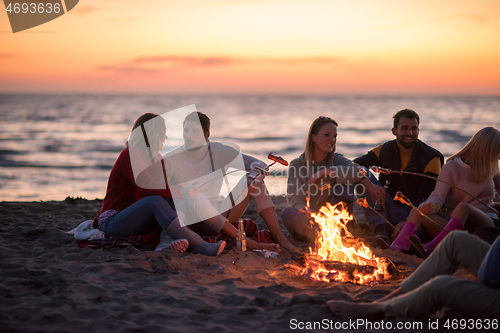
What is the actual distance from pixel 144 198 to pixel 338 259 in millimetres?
2018

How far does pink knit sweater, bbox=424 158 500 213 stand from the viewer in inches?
181

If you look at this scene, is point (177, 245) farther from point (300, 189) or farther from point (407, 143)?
point (407, 143)

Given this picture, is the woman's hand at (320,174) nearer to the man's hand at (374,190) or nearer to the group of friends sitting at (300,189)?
the group of friends sitting at (300,189)

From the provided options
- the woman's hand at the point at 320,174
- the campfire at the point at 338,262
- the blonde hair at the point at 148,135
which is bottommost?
the campfire at the point at 338,262

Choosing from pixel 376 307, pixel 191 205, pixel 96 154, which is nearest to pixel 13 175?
pixel 96 154

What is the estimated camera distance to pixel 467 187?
4613 mm

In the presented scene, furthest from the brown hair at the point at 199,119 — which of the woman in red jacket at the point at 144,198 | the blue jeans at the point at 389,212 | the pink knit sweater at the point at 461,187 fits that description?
the pink knit sweater at the point at 461,187

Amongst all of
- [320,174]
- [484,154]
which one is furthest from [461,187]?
[320,174]

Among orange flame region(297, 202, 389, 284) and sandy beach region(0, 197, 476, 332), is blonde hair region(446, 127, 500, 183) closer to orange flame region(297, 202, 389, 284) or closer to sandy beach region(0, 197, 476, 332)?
sandy beach region(0, 197, 476, 332)

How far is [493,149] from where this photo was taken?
442cm

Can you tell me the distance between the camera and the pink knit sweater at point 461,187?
460 centimetres

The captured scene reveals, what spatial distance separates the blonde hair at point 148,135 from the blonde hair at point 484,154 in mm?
3308

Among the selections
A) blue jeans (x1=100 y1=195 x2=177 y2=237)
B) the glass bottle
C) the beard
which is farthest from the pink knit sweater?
blue jeans (x1=100 y1=195 x2=177 y2=237)

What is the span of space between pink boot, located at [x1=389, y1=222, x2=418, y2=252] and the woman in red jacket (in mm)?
1836
